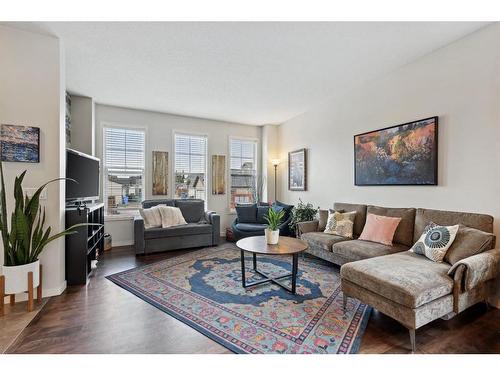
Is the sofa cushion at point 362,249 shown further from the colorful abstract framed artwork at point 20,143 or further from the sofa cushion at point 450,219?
the colorful abstract framed artwork at point 20,143

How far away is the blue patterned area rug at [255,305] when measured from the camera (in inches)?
69.7

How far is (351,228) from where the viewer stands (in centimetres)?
340

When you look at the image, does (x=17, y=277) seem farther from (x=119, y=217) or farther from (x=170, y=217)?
(x=119, y=217)

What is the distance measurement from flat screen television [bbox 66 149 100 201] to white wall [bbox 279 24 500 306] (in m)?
3.95

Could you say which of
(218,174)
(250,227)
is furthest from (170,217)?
(218,174)

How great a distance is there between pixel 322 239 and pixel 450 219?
1.43 meters

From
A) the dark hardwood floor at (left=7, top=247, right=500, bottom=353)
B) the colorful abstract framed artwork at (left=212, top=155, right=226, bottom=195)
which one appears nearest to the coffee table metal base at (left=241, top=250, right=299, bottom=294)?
the dark hardwood floor at (left=7, top=247, right=500, bottom=353)

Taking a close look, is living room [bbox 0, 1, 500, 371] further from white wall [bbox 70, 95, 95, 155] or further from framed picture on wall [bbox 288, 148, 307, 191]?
framed picture on wall [bbox 288, 148, 307, 191]

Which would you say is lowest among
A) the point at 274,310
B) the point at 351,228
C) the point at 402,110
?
the point at 274,310

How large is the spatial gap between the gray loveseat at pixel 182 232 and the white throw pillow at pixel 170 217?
119 mm

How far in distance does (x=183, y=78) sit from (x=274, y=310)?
3152mm

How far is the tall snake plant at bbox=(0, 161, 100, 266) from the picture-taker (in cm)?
212
